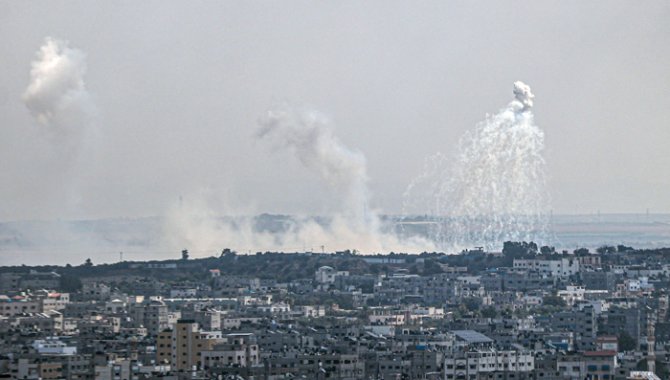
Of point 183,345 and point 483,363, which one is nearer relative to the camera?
point 483,363

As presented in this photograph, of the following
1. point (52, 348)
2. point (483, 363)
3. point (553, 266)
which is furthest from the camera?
point (553, 266)

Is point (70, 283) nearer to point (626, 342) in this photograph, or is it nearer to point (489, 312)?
point (489, 312)

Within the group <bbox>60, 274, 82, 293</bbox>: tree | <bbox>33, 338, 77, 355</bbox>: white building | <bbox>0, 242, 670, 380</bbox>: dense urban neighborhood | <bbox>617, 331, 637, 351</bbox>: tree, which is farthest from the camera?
<bbox>60, 274, 82, 293</bbox>: tree

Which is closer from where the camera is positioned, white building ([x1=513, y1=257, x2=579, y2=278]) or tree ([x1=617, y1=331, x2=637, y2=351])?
tree ([x1=617, y1=331, x2=637, y2=351])

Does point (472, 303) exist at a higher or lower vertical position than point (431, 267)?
lower

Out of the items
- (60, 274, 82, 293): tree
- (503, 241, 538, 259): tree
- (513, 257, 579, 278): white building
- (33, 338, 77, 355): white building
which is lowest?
(33, 338, 77, 355): white building

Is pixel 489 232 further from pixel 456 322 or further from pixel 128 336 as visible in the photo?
pixel 128 336

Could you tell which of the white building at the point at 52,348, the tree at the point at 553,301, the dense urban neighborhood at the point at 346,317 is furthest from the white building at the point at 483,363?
the tree at the point at 553,301

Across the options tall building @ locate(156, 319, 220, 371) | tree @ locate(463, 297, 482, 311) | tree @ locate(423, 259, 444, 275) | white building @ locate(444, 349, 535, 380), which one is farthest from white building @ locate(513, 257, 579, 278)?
white building @ locate(444, 349, 535, 380)

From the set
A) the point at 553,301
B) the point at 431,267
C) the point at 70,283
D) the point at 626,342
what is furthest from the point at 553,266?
the point at 626,342

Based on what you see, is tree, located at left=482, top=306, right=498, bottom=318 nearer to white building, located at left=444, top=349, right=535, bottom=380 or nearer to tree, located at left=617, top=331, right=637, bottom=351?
tree, located at left=617, top=331, right=637, bottom=351
